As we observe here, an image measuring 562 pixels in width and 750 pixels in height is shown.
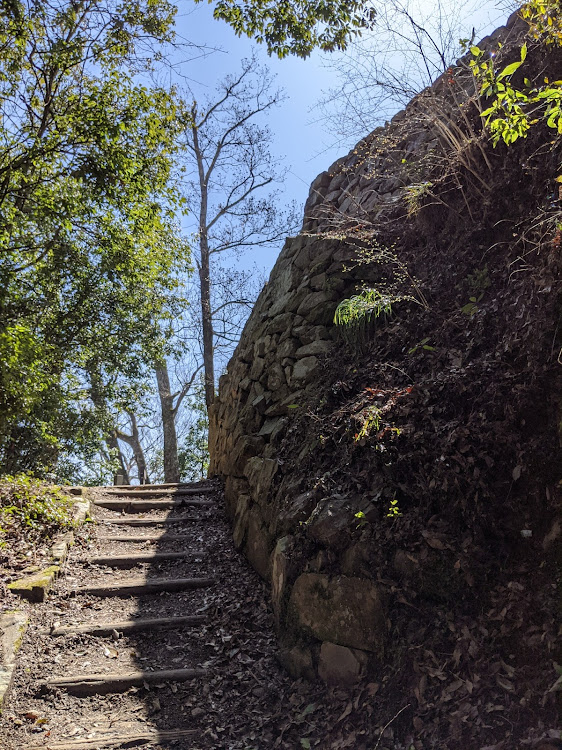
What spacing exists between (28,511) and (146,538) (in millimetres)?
1151

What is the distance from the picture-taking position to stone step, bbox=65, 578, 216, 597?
152 inches

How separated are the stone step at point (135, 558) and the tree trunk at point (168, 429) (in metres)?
7.02

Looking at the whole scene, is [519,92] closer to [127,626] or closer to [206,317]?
[127,626]

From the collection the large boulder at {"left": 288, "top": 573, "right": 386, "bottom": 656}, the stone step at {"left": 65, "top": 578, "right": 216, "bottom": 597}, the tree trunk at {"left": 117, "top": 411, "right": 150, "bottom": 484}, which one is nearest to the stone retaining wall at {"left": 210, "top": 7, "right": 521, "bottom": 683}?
the large boulder at {"left": 288, "top": 573, "right": 386, "bottom": 656}

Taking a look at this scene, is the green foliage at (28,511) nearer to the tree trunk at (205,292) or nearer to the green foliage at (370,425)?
the green foliage at (370,425)

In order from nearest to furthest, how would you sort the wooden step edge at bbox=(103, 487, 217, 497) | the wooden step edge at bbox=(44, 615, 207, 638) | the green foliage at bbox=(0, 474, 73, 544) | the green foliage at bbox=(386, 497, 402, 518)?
the green foliage at bbox=(386, 497, 402, 518) < the wooden step edge at bbox=(44, 615, 207, 638) < the green foliage at bbox=(0, 474, 73, 544) < the wooden step edge at bbox=(103, 487, 217, 497)

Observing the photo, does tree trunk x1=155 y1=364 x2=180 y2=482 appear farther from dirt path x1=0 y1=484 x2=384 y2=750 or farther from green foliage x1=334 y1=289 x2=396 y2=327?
green foliage x1=334 y1=289 x2=396 y2=327

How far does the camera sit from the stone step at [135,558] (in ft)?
14.2

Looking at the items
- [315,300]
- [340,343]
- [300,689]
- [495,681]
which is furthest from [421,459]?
[315,300]

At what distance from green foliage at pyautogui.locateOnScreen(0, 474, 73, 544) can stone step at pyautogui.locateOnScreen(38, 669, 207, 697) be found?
5.24 feet

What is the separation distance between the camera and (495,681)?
1.98 metres

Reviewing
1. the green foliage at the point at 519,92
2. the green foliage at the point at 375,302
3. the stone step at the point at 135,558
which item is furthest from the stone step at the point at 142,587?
the green foliage at the point at 519,92

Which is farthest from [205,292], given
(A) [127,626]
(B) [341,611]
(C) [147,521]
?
(B) [341,611]

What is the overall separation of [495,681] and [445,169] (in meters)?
3.83
